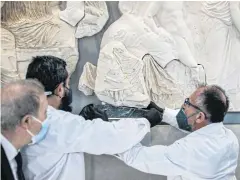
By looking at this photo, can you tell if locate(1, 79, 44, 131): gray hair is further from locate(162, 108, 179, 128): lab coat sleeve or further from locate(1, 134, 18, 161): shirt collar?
locate(162, 108, 179, 128): lab coat sleeve

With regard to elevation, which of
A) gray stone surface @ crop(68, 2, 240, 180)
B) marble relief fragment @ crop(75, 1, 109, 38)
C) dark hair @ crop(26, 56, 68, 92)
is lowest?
gray stone surface @ crop(68, 2, 240, 180)

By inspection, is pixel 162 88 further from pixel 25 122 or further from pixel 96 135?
pixel 25 122

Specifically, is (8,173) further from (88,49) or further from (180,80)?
(180,80)

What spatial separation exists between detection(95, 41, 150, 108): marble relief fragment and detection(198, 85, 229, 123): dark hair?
1.11ft

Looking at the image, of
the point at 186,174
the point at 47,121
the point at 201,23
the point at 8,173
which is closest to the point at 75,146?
the point at 47,121

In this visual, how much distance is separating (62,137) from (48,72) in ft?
1.00

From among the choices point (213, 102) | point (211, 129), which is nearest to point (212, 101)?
point (213, 102)

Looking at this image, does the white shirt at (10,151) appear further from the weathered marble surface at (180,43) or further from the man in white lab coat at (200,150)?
the weathered marble surface at (180,43)

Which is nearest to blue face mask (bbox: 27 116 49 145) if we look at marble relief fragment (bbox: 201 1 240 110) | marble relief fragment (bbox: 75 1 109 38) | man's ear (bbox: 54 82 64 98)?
man's ear (bbox: 54 82 64 98)

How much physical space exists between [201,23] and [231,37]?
0.61 ft

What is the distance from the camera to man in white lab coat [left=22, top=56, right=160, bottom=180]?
1946 mm

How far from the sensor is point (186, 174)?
204cm

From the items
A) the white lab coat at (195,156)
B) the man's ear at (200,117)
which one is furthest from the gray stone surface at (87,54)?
the man's ear at (200,117)

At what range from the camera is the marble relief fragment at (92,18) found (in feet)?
7.50
